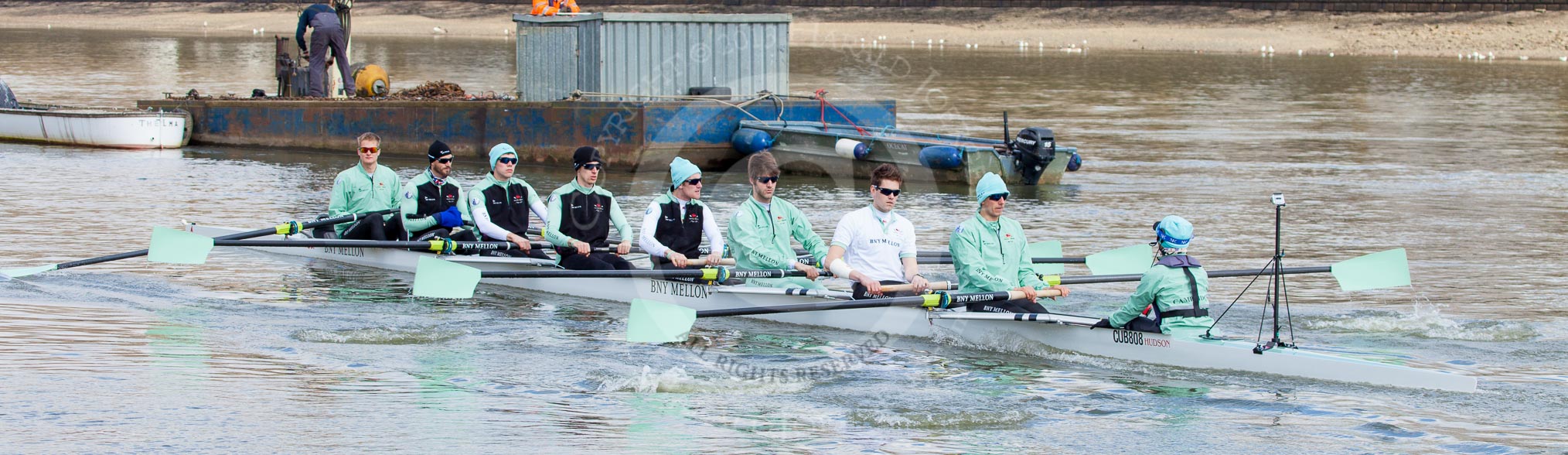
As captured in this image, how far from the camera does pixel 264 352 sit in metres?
10.8

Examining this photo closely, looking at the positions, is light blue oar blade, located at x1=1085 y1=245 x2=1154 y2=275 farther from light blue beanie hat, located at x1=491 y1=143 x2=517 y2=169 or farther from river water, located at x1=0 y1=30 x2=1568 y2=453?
light blue beanie hat, located at x1=491 y1=143 x2=517 y2=169

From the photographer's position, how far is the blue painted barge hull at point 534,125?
22.7m

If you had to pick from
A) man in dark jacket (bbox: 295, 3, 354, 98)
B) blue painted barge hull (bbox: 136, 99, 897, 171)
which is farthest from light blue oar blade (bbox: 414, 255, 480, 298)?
man in dark jacket (bbox: 295, 3, 354, 98)

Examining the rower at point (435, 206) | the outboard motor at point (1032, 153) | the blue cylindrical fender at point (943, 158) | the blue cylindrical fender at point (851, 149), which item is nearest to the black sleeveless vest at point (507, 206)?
the rower at point (435, 206)

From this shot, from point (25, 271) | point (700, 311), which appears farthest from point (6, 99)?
point (700, 311)

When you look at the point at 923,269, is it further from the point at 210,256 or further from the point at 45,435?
the point at 45,435

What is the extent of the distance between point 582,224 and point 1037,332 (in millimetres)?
4089

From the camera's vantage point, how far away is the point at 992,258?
1107 centimetres

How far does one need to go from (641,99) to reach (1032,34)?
46.8m

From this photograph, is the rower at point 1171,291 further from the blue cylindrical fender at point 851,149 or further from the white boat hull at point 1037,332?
the blue cylindrical fender at point 851,149

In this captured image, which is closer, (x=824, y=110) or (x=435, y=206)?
(x=435, y=206)

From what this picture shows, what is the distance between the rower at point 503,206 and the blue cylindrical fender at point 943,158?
776cm

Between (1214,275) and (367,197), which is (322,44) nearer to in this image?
(367,197)

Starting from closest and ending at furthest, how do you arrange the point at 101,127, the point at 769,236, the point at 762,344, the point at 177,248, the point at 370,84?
the point at 762,344 < the point at 769,236 < the point at 177,248 < the point at 370,84 < the point at 101,127
